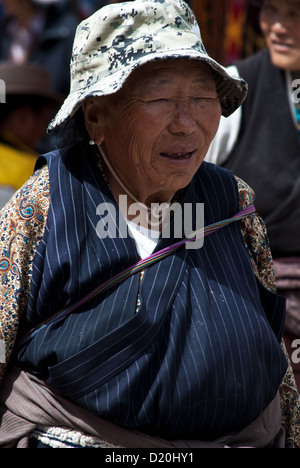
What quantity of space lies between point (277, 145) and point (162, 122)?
4.54 ft

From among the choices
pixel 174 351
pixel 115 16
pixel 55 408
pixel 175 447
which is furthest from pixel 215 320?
pixel 115 16

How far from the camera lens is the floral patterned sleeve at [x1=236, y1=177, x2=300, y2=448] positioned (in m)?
2.41

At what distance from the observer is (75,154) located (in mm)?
2281

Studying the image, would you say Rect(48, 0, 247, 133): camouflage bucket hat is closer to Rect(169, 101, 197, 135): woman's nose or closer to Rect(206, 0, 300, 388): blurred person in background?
Rect(169, 101, 197, 135): woman's nose

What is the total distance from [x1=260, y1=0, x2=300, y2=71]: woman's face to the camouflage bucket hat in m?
1.39

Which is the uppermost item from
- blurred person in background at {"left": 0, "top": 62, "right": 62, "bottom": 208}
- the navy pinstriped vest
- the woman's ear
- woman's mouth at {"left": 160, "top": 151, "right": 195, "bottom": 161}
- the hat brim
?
the hat brim

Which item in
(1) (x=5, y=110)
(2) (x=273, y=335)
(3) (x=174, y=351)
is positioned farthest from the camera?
(1) (x=5, y=110)

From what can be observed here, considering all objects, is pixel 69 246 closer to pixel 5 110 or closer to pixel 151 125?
pixel 151 125

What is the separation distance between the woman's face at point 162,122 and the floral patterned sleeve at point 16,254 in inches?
10.8

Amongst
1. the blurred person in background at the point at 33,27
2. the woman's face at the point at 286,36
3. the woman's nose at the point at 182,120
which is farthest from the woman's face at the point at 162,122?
the blurred person in background at the point at 33,27

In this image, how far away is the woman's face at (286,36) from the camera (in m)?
3.47

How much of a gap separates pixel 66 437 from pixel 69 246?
53 centimetres

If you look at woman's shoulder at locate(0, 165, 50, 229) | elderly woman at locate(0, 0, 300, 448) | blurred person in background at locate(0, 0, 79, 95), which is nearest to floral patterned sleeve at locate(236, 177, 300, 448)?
elderly woman at locate(0, 0, 300, 448)

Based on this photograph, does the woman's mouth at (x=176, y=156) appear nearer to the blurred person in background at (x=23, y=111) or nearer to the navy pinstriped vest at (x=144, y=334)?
the navy pinstriped vest at (x=144, y=334)
